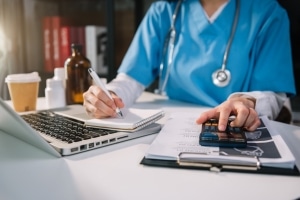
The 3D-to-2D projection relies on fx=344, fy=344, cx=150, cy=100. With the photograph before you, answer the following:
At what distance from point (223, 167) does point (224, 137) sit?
9 cm

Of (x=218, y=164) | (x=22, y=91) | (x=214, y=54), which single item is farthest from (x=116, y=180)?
Result: (x=214, y=54)

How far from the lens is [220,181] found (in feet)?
1.61

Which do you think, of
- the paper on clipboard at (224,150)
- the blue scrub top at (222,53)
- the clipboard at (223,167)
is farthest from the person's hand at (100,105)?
the blue scrub top at (222,53)

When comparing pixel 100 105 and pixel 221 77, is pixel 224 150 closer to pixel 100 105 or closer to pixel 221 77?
pixel 100 105

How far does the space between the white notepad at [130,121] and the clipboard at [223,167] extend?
17 cm

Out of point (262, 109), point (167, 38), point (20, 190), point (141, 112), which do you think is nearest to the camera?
point (20, 190)

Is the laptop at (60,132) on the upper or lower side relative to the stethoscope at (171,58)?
lower

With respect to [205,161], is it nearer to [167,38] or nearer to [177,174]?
[177,174]

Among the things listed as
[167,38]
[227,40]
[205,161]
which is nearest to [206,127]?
[205,161]

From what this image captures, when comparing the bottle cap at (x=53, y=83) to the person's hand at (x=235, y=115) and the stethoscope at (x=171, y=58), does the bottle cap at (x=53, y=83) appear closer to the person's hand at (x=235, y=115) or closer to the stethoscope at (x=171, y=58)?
the stethoscope at (x=171, y=58)

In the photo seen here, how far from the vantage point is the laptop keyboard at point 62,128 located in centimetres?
67

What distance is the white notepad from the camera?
71 cm

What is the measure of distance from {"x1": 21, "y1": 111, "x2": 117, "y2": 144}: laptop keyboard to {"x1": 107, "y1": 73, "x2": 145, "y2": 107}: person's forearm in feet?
0.75

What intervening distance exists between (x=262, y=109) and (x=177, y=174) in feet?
1.64
